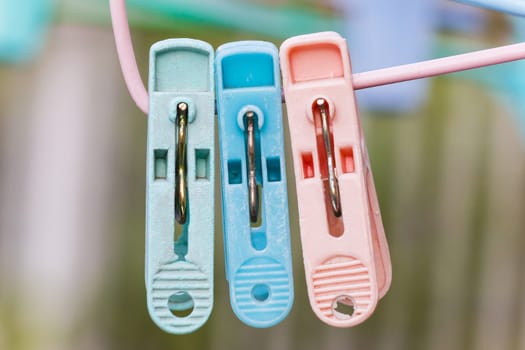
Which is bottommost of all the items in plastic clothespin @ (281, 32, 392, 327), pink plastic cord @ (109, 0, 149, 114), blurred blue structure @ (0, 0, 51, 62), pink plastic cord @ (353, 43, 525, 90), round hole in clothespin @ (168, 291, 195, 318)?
round hole in clothespin @ (168, 291, 195, 318)

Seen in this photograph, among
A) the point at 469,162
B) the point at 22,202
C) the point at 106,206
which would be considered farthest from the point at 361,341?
the point at 22,202

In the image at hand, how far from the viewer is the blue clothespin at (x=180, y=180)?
1.92ft

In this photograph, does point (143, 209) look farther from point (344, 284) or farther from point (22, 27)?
point (344, 284)

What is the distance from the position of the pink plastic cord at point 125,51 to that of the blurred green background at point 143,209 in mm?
439

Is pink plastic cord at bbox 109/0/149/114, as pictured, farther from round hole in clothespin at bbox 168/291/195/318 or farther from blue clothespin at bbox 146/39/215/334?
round hole in clothespin at bbox 168/291/195/318

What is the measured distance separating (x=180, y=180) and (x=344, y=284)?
0.50ft

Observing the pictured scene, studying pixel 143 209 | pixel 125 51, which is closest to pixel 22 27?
pixel 143 209

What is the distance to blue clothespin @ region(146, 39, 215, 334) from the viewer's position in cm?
59

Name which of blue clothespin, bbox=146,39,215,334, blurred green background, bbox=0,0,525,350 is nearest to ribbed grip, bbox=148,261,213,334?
blue clothespin, bbox=146,39,215,334

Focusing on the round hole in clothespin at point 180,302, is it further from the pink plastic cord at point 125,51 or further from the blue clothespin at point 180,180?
the pink plastic cord at point 125,51

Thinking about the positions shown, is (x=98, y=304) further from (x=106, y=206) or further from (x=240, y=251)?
(x=240, y=251)

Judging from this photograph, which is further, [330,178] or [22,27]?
[22,27]

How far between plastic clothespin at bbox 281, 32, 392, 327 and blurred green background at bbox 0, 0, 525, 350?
19.0 inches

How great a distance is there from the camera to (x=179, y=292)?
59cm
